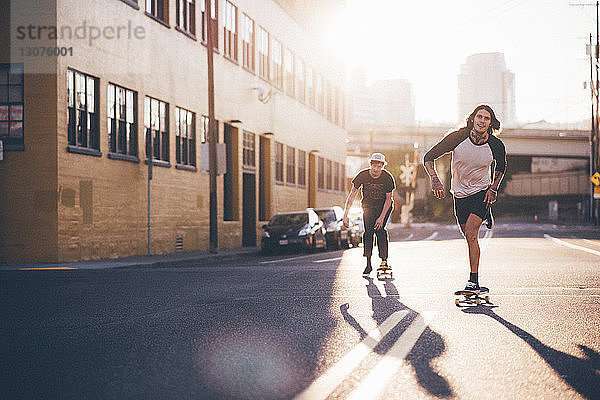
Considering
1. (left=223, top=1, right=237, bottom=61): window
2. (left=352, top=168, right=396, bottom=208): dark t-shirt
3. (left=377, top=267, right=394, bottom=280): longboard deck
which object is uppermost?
(left=223, top=1, right=237, bottom=61): window

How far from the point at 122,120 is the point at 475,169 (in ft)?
47.6

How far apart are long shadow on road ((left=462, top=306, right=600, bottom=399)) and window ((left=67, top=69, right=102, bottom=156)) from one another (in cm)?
1454

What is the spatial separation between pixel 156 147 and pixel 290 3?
19.5 meters

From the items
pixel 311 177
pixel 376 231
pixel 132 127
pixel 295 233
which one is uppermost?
pixel 132 127

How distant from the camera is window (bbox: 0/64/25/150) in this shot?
1822 cm

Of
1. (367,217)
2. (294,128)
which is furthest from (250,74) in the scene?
(367,217)

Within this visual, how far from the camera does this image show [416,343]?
5.89 m

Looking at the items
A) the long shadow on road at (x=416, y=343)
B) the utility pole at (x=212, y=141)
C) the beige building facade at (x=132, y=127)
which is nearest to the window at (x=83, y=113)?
the beige building facade at (x=132, y=127)

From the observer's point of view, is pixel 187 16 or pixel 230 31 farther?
pixel 230 31

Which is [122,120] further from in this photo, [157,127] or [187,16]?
[187,16]

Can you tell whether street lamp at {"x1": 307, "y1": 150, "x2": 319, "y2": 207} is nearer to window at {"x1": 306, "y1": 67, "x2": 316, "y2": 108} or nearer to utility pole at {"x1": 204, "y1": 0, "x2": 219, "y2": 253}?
window at {"x1": 306, "y1": 67, "x2": 316, "y2": 108}

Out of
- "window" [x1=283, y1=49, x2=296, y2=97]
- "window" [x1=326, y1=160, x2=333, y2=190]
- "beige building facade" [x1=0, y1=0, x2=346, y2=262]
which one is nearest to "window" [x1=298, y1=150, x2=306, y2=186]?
"window" [x1=283, y1=49, x2=296, y2=97]

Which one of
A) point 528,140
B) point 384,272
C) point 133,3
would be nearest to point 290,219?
point 133,3

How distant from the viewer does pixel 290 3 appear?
40531 mm
